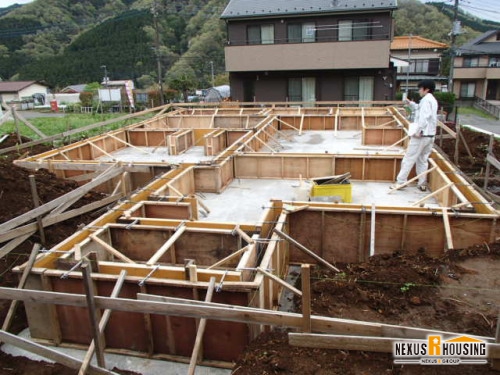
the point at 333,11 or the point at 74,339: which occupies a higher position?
the point at 333,11

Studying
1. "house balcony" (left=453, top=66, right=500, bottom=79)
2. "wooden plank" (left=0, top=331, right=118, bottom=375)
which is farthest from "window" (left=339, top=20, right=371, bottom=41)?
"wooden plank" (left=0, top=331, right=118, bottom=375)

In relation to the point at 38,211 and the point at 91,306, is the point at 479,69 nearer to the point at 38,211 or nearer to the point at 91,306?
the point at 38,211

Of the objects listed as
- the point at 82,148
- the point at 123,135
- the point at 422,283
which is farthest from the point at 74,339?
the point at 123,135

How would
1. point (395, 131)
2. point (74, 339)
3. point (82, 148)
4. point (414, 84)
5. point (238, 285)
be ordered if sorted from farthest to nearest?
point (414, 84) < point (395, 131) < point (82, 148) < point (74, 339) < point (238, 285)

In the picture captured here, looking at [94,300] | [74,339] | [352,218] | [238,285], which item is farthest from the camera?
[352,218]

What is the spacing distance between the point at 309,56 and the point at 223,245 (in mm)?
17873

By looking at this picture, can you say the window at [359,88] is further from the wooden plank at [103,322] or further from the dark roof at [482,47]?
the wooden plank at [103,322]

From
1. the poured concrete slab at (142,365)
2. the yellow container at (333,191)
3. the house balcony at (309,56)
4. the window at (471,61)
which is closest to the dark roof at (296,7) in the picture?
the house balcony at (309,56)

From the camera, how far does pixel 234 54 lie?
23.0m

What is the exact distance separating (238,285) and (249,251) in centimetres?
87

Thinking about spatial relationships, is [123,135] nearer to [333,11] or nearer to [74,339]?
[74,339]

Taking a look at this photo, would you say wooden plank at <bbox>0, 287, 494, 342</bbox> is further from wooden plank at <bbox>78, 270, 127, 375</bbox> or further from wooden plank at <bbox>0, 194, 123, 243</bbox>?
wooden plank at <bbox>0, 194, 123, 243</bbox>

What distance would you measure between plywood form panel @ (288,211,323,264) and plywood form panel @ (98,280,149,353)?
3.24 m

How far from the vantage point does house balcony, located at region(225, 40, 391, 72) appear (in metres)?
21.2
